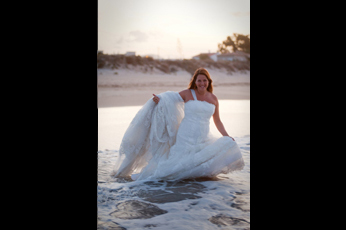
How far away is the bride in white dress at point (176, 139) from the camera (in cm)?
303

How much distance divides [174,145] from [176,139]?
0.07 meters

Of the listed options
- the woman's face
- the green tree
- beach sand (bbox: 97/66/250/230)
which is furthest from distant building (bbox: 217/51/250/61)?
the woman's face

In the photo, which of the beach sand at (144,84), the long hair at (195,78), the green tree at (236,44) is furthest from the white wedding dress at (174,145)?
the beach sand at (144,84)

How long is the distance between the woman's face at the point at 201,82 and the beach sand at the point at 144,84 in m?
9.05

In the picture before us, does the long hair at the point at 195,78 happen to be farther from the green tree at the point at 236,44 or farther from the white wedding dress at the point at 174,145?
the green tree at the point at 236,44

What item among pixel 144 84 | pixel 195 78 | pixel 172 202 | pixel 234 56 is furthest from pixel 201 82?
pixel 144 84
